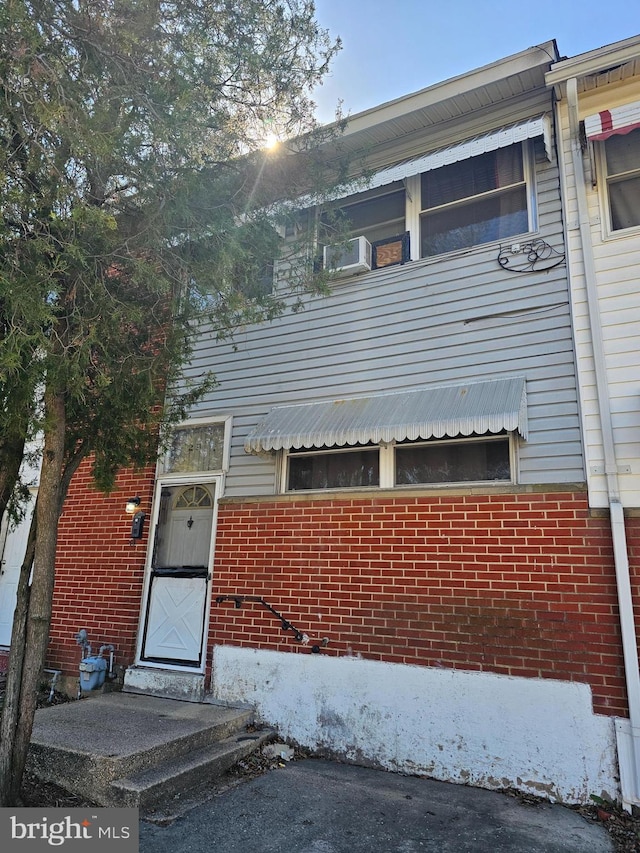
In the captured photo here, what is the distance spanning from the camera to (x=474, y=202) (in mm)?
6129

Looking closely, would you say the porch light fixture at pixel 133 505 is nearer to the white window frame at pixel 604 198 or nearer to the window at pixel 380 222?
the window at pixel 380 222

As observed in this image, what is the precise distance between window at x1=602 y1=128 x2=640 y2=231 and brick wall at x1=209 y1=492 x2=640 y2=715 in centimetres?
264

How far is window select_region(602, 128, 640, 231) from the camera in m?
5.23

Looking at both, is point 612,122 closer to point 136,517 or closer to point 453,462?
point 453,462

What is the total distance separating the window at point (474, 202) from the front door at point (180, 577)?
396 cm

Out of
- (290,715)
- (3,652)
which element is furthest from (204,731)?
(3,652)

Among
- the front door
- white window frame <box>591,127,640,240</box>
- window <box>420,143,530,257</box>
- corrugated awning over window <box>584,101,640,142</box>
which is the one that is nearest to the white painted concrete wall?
the front door

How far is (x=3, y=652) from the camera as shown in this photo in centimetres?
796

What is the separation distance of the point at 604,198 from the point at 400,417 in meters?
2.80

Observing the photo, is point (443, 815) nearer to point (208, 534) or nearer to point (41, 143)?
point (208, 534)

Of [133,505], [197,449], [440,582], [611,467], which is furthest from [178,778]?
[611,467]

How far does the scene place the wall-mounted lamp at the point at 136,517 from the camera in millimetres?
7141

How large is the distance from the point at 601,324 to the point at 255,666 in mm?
4707

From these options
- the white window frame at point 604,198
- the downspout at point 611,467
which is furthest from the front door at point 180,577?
the white window frame at point 604,198
